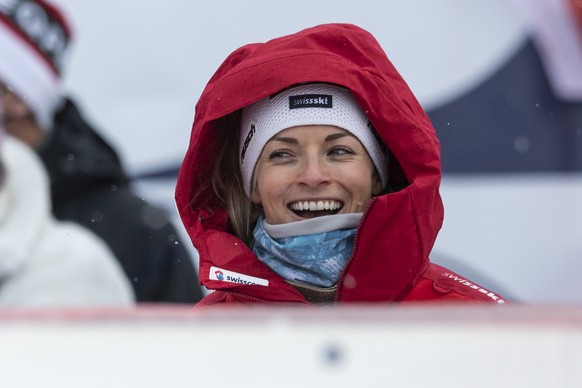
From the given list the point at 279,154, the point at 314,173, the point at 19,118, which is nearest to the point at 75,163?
the point at 19,118

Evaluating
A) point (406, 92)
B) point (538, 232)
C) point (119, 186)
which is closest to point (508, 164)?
point (538, 232)

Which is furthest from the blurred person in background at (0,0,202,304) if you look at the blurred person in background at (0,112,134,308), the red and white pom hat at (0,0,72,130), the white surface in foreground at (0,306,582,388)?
the white surface in foreground at (0,306,582,388)

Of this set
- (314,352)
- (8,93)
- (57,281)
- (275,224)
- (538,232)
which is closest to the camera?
(314,352)

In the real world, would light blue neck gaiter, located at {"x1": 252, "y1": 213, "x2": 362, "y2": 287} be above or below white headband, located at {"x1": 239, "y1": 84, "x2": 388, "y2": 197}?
A: below

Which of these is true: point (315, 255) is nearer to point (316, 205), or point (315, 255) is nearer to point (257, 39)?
point (316, 205)

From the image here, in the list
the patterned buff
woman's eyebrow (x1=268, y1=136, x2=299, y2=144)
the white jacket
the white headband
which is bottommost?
the white jacket

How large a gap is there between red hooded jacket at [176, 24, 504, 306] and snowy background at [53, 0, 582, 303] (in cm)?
109

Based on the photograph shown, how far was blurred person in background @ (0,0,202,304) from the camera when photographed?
2602 mm

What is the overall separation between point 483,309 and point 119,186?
2.00m

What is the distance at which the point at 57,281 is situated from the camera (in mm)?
2094

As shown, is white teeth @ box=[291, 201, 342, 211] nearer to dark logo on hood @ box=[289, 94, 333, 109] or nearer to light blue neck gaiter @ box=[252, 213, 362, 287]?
light blue neck gaiter @ box=[252, 213, 362, 287]

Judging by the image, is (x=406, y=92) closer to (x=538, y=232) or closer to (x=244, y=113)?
(x=244, y=113)

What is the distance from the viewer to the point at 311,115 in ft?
5.68

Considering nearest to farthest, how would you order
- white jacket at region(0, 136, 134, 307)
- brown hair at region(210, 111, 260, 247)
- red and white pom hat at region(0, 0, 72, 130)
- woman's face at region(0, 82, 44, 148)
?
brown hair at region(210, 111, 260, 247)
white jacket at region(0, 136, 134, 307)
woman's face at region(0, 82, 44, 148)
red and white pom hat at region(0, 0, 72, 130)
